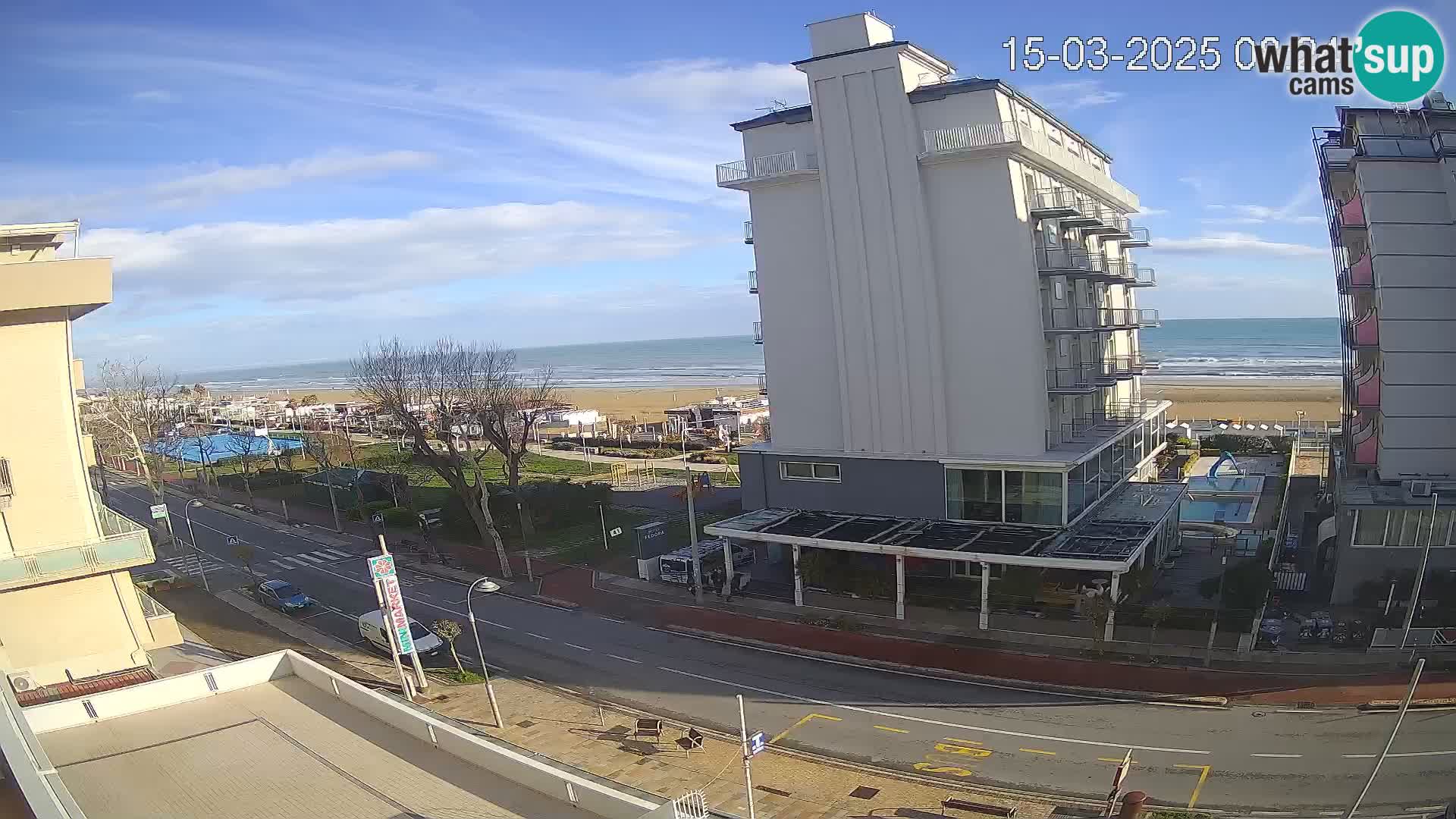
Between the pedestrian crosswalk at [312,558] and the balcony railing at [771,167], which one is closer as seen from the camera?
the balcony railing at [771,167]

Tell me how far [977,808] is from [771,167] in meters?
24.1

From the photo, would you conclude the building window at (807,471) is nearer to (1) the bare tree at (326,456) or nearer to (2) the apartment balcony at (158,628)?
(2) the apartment balcony at (158,628)

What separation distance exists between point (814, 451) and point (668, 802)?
954 inches

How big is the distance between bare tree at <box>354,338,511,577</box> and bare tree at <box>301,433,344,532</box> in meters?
5.88

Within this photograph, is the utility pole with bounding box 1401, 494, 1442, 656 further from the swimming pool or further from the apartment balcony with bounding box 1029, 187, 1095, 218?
the apartment balcony with bounding box 1029, 187, 1095, 218

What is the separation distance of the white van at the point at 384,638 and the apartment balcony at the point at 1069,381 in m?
23.3

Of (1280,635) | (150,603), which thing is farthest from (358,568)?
(1280,635)

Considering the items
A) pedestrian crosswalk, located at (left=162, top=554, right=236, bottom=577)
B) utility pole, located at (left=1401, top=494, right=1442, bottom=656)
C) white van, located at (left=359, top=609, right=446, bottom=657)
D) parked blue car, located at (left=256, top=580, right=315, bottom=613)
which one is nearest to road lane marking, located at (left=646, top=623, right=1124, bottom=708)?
white van, located at (left=359, top=609, right=446, bottom=657)

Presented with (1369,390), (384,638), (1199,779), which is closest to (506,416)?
(384,638)

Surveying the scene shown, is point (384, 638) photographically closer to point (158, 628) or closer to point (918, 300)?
point (158, 628)

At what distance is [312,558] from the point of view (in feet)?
142

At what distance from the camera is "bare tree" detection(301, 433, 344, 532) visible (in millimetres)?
49950

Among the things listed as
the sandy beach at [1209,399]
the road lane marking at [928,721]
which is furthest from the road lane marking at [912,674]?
the sandy beach at [1209,399]

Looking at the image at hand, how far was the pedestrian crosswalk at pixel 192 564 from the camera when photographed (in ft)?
138
